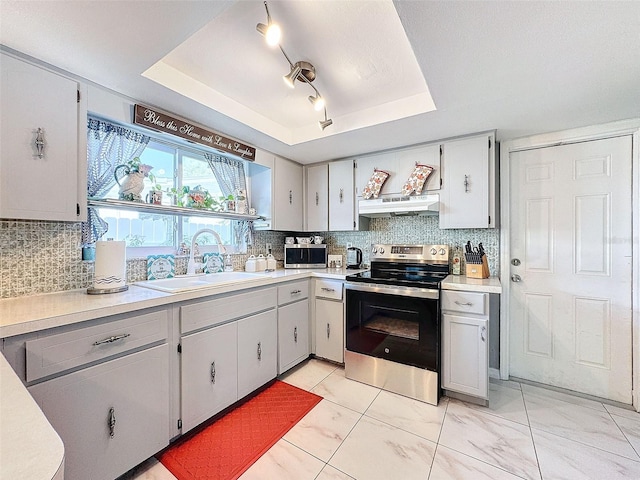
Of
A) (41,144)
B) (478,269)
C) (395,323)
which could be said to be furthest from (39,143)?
(478,269)

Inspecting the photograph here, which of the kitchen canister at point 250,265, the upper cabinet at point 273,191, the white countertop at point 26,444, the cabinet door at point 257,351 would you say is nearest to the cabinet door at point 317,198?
the upper cabinet at point 273,191

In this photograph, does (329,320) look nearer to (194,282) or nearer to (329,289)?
(329,289)

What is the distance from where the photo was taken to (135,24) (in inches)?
47.7

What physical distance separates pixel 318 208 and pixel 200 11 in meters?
2.18

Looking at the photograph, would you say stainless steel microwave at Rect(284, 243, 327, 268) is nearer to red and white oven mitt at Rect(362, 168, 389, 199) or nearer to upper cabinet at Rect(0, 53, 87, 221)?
red and white oven mitt at Rect(362, 168, 389, 199)

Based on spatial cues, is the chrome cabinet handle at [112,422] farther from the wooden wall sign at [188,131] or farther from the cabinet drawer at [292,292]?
the wooden wall sign at [188,131]

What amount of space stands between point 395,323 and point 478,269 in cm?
86

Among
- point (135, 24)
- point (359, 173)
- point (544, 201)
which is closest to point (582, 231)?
point (544, 201)

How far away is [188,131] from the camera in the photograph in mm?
2059

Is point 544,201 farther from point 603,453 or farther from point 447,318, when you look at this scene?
point 603,453

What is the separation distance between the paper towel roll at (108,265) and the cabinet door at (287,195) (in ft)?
4.73

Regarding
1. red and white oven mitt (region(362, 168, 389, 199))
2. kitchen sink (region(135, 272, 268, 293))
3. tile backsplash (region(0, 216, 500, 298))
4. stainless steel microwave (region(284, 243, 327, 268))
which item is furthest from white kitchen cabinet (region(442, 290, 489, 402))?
tile backsplash (region(0, 216, 500, 298))

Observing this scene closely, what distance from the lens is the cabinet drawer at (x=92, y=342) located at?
113cm

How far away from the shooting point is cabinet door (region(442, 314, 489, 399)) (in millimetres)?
1996
